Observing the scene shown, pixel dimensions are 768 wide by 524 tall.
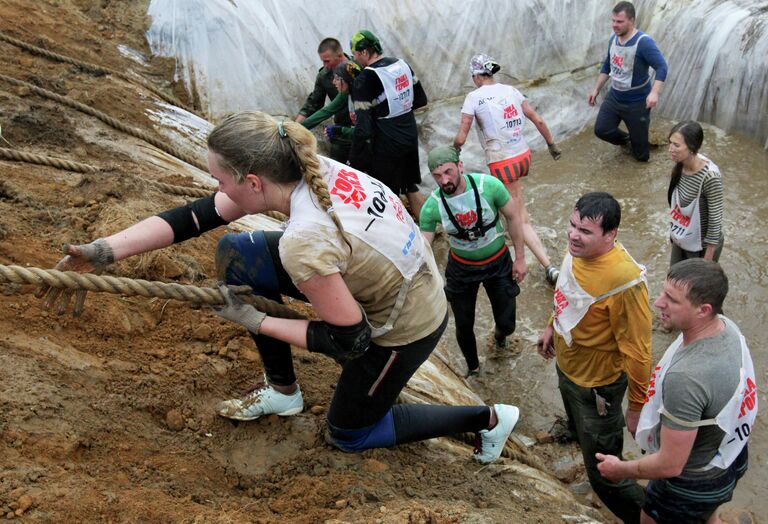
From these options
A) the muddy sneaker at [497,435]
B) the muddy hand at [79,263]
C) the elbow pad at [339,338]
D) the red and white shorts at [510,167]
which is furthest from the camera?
the red and white shorts at [510,167]

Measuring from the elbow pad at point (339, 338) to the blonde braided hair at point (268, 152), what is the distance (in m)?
0.32

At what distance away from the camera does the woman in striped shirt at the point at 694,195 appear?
4602 mm

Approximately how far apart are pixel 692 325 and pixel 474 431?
3.92ft

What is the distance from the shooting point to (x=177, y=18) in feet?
28.1

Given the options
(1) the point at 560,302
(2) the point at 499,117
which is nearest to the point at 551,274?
A: (2) the point at 499,117

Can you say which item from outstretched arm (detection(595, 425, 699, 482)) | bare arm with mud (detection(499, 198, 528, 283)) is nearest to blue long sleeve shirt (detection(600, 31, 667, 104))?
bare arm with mud (detection(499, 198, 528, 283))

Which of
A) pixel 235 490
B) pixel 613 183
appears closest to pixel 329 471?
pixel 235 490

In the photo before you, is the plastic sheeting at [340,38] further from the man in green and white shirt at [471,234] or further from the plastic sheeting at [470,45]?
the man in green and white shirt at [471,234]

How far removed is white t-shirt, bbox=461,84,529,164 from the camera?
6223mm

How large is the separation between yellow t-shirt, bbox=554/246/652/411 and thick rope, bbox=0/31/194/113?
5.79 meters

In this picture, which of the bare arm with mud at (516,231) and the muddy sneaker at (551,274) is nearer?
the bare arm with mud at (516,231)

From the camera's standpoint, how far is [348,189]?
2510mm

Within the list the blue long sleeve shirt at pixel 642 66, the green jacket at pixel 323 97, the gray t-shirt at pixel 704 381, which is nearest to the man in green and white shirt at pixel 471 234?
the gray t-shirt at pixel 704 381

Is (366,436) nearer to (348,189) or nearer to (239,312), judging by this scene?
(239,312)
